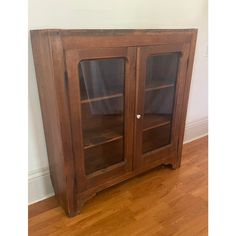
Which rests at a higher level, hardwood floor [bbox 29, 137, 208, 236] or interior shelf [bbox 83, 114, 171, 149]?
interior shelf [bbox 83, 114, 171, 149]

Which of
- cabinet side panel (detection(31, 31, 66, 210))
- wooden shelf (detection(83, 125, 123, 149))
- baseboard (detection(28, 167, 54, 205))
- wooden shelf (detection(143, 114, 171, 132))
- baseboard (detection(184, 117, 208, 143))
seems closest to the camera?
cabinet side panel (detection(31, 31, 66, 210))

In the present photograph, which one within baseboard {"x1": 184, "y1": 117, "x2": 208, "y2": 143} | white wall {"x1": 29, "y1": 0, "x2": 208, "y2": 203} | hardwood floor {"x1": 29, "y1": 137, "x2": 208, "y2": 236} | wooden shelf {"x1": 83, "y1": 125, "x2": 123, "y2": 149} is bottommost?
hardwood floor {"x1": 29, "y1": 137, "x2": 208, "y2": 236}

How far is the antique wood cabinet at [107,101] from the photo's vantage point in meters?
1.18

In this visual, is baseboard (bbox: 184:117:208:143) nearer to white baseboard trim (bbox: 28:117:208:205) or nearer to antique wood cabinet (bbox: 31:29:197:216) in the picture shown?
antique wood cabinet (bbox: 31:29:197:216)

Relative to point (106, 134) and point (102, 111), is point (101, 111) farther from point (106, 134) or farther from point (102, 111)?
point (106, 134)

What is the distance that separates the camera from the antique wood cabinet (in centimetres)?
118

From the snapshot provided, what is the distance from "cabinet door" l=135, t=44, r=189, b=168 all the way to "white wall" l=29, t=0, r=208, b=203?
1.19 feet

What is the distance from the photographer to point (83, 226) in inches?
55.3

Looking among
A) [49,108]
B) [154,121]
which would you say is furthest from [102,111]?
[154,121]

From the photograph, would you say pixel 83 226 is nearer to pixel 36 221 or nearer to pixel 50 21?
pixel 36 221

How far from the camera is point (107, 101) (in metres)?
1.47

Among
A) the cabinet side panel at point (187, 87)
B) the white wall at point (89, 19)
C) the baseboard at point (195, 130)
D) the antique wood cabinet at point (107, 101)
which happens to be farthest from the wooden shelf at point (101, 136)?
the baseboard at point (195, 130)

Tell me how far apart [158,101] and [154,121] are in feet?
0.51

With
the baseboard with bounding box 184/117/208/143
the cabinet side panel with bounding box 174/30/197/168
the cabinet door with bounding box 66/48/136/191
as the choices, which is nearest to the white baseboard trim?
the cabinet door with bounding box 66/48/136/191
